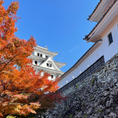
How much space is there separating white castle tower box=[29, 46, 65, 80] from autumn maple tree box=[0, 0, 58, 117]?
21461mm

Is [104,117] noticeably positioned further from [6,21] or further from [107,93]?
[6,21]

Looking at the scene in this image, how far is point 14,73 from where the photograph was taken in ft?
23.8

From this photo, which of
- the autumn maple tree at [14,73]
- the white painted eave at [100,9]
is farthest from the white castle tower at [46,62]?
the autumn maple tree at [14,73]

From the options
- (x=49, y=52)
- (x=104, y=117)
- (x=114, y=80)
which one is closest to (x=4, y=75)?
(x=104, y=117)

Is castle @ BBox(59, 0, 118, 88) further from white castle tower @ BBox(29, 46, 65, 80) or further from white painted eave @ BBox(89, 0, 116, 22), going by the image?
white castle tower @ BBox(29, 46, 65, 80)

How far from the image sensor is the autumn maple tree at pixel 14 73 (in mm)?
6570

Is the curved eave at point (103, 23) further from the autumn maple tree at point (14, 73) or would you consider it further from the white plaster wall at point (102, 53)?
the autumn maple tree at point (14, 73)

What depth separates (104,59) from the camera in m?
12.4

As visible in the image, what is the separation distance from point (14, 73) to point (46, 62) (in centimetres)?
2526

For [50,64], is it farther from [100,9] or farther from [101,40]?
[101,40]

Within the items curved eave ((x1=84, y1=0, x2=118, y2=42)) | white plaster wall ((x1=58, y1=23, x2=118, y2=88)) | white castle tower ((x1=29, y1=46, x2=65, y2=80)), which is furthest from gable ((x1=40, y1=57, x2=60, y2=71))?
curved eave ((x1=84, y1=0, x2=118, y2=42))

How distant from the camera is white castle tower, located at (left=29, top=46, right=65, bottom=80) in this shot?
31328mm

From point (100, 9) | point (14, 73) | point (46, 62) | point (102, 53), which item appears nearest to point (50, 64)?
point (46, 62)

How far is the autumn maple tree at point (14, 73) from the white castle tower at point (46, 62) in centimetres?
2146
